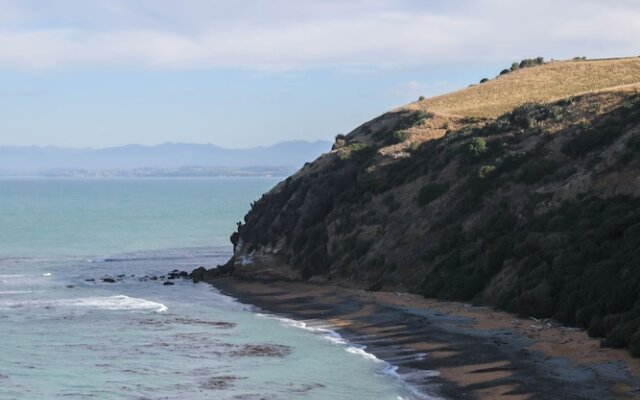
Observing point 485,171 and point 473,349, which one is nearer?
point 473,349

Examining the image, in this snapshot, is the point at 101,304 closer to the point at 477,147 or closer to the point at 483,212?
Answer: the point at 483,212

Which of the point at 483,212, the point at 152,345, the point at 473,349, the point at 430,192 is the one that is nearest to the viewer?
the point at 473,349

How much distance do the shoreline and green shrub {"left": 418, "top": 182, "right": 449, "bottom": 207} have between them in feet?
26.3

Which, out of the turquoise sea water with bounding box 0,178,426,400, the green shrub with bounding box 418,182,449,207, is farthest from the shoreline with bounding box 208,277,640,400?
the green shrub with bounding box 418,182,449,207

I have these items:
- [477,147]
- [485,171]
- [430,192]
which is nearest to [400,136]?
[477,147]

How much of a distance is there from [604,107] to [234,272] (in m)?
24.0

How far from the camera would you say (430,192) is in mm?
52094

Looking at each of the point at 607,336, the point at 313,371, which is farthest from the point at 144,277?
the point at 607,336

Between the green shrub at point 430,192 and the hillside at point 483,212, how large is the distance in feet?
0.25

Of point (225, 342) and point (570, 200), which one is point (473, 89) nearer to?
point (570, 200)

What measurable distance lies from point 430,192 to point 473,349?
22.2 meters

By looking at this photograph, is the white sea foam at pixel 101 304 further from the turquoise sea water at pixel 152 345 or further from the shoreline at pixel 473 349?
the shoreline at pixel 473 349

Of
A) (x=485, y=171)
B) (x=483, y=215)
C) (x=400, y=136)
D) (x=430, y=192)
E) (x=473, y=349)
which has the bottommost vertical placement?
(x=473, y=349)

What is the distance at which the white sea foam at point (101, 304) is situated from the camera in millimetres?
45406
